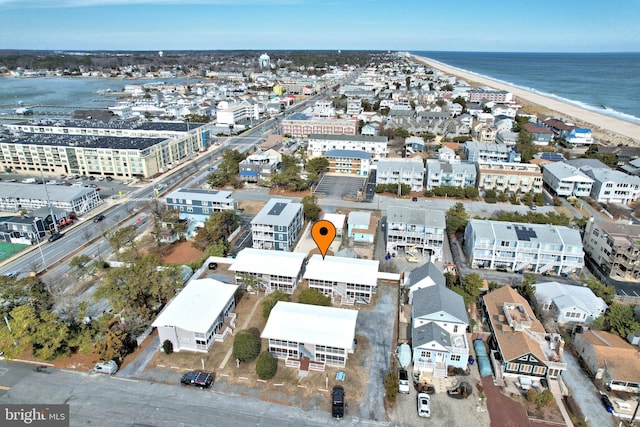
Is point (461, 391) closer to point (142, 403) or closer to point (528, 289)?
point (528, 289)

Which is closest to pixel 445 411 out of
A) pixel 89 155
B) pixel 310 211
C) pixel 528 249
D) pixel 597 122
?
pixel 528 249

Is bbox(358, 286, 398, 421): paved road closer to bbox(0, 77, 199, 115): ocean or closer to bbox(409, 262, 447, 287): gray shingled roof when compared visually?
bbox(409, 262, 447, 287): gray shingled roof

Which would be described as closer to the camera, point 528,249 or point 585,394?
point 585,394

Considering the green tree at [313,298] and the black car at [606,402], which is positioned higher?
the green tree at [313,298]

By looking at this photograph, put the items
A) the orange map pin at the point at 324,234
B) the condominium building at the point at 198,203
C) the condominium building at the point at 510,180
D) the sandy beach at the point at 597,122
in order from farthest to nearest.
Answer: the sandy beach at the point at 597,122, the condominium building at the point at 510,180, the condominium building at the point at 198,203, the orange map pin at the point at 324,234

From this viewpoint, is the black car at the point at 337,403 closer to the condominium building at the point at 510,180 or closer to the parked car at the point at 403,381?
the parked car at the point at 403,381

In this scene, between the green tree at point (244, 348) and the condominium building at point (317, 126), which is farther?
the condominium building at point (317, 126)

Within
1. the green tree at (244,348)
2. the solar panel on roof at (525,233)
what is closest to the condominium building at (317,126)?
the solar panel on roof at (525,233)

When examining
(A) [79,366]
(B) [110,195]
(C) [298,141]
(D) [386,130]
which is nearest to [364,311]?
(A) [79,366]
